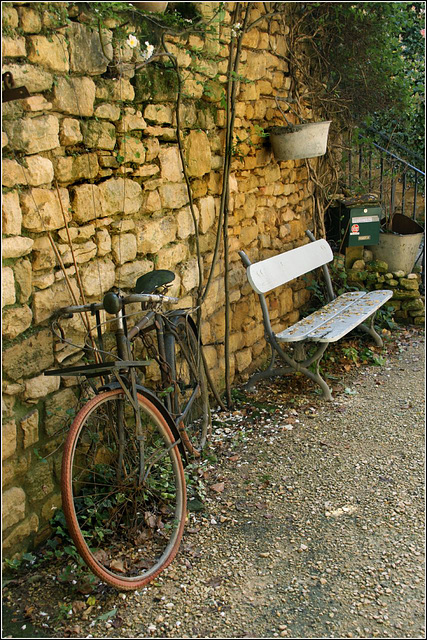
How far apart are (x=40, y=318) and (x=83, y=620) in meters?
1.20

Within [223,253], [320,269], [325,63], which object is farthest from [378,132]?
[223,253]

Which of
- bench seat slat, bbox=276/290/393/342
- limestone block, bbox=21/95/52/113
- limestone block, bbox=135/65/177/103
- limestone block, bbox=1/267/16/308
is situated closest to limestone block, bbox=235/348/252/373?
bench seat slat, bbox=276/290/393/342

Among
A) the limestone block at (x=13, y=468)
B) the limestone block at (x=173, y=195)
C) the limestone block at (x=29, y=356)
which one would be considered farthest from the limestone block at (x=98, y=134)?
the limestone block at (x=13, y=468)

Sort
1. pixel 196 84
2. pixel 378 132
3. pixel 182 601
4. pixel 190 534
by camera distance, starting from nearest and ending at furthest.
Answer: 1. pixel 182 601
2. pixel 190 534
3. pixel 196 84
4. pixel 378 132

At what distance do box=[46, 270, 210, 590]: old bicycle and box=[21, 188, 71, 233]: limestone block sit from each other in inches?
14.6

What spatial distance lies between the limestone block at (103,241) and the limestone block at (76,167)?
0.27 meters

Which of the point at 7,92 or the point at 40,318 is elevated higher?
the point at 7,92

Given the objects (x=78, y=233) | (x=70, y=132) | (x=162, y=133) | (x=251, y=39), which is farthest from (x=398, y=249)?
(x=70, y=132)

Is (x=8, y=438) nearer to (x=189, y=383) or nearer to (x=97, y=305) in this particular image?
(x=97, y=305)

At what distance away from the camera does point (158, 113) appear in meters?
3.55

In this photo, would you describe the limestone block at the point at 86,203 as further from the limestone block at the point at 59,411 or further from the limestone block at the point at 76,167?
the limestone block at the point at 59,411

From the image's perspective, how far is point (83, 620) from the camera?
248 centimetres

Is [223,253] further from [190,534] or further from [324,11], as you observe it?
[324,11]

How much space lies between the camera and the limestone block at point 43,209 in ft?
8.70
